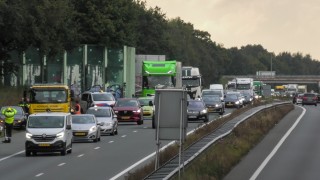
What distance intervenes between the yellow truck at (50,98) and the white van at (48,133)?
13.6 m

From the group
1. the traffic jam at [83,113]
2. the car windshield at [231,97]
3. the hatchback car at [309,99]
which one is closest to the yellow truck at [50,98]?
the traffic jam at [83,113]

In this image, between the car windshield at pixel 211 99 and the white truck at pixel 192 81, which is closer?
the car windshield at pixel 211 99

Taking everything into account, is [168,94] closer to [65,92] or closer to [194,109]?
[65,92]

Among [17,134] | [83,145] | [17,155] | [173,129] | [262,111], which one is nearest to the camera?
[173,129]

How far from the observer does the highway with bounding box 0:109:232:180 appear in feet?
89.4

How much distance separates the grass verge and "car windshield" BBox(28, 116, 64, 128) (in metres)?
4.93

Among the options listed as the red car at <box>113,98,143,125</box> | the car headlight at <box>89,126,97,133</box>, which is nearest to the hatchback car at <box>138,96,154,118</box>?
the red car at <box>113,98,143,125</box>

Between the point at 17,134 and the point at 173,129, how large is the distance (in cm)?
2954

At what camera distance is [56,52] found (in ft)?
257

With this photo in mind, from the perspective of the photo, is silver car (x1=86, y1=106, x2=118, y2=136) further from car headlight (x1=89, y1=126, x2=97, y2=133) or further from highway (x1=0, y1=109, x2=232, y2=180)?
car headlight (x1=89, y1=126, x2=97, y2=133)

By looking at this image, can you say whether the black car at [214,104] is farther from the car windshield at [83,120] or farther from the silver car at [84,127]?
the car windshield at [83,120]

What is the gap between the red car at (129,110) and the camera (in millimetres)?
57969

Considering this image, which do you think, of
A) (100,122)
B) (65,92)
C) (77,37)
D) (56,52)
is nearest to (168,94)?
(100,122)

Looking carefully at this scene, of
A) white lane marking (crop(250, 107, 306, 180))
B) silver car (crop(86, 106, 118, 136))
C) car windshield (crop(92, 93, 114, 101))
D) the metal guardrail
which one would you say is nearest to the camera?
the metal guardrail
